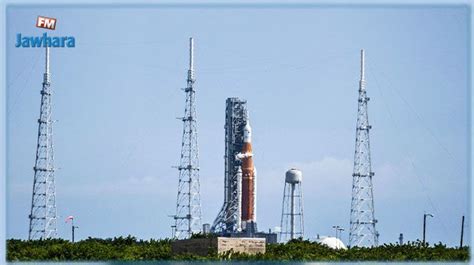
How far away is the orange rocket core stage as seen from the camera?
42750 mm

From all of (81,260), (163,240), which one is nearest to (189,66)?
(81,260)

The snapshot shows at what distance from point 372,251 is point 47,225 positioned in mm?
8772

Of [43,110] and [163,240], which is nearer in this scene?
[43,110]

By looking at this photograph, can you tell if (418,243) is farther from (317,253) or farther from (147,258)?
(147,258)

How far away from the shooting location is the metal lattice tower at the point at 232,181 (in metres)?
40.7

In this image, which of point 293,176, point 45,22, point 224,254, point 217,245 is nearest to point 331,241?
point 293,176

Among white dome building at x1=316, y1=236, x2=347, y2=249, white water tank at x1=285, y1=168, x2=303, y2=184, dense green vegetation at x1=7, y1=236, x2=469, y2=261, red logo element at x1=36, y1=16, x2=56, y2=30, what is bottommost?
dense green vegetation at x1=7, y1=236, x2=469, y2=261

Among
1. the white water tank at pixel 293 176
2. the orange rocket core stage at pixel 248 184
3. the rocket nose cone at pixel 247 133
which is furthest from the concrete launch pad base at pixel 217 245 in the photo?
the orange rocket core stage at pixel 248 184

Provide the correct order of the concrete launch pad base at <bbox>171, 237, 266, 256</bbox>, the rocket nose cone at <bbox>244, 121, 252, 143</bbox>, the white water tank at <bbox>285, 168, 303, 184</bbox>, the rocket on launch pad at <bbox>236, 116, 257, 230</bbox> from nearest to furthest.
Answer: the concrete launch pad base at <bbox>171, 237, 266, 256</bbox>
the white water tank at <bbox>285, 168, 303, 184</bbox>
the rocket nose cone at <bbox>244, 121, 252, 143</bbox>
the rocket on launch pad at <bbox>236, 116, 257, 230</bbox>

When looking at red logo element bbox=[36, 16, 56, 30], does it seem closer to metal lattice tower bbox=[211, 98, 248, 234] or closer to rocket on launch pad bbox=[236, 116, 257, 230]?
metal lattice tower bbox=[211, 98, 248, 234]

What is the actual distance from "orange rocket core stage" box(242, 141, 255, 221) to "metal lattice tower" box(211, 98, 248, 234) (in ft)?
0.87

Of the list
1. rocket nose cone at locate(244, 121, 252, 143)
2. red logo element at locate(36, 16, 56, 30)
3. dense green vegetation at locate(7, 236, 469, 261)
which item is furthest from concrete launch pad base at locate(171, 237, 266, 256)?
rocket nose cone at locate(244, 121, 252, 143)

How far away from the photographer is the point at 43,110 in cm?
2795

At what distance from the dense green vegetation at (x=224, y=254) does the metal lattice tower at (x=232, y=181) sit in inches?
257
